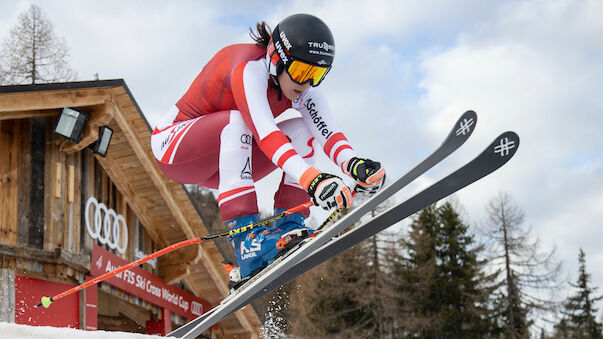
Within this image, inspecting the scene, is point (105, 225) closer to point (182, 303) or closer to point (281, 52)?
point (182, 303)

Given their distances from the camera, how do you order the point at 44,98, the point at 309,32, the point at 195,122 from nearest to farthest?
the point at 309,32 < the point at 195,122 < the point at 44,98

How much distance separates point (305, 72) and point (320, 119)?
51 cm

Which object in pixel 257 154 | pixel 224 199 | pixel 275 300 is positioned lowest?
pixel 275 300

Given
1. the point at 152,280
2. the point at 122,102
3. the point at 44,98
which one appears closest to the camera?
the point at 44,98

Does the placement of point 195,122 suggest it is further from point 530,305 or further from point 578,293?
point 578,293

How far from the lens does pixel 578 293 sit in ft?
108

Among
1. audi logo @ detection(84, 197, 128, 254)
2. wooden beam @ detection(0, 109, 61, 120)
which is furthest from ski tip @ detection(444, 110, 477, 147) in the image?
audi logo @ detection(84, 197, 128, 254)

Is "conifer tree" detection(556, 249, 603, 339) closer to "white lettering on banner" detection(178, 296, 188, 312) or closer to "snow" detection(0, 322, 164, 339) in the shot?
"white lettering on banner" detection(178, 296, 188, 312)

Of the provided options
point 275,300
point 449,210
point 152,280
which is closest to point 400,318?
point 449,210

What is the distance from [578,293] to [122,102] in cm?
3068

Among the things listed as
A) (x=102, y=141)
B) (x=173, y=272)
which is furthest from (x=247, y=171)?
(x=173, y=272)

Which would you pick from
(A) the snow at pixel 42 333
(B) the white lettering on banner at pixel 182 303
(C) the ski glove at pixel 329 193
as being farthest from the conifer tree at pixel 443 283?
(A) the snow at pixel 42 333

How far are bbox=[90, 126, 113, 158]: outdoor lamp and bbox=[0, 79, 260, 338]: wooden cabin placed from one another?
138mm

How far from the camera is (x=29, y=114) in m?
7.25
